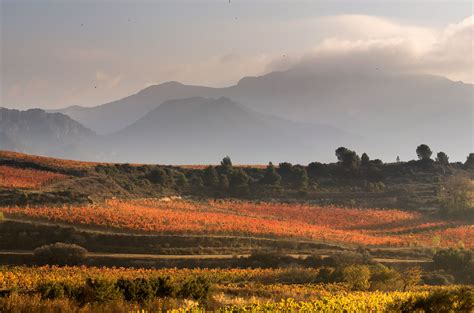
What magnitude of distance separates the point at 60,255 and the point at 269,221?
777 inches

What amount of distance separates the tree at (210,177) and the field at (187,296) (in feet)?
134

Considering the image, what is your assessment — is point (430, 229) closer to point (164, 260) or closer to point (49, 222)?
point (164, 260)

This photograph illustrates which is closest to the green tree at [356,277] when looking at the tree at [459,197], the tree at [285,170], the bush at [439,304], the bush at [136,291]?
the bush at [439,304]

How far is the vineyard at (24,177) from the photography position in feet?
162

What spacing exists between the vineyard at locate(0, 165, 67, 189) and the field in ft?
74.9

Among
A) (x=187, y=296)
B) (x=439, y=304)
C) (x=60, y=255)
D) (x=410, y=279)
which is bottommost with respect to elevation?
(x=410, y=279)

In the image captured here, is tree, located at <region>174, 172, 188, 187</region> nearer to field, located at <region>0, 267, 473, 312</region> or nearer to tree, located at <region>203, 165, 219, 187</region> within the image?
tree, located at <region>203, 165, 219, 187</region>

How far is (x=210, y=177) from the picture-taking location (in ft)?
231

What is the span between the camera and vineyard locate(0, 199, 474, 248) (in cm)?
3941

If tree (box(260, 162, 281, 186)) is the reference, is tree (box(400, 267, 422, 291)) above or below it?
below

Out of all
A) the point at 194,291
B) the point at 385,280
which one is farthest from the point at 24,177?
the point at 194,291

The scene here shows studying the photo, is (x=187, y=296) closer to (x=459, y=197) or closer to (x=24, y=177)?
(x=24, y=177)

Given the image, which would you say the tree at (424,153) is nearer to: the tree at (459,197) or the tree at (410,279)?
the tree at (459,197)

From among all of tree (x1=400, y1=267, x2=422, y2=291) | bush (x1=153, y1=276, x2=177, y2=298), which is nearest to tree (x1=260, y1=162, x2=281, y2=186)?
tree (x1=400, y1=267, x2=422, y2=291)
